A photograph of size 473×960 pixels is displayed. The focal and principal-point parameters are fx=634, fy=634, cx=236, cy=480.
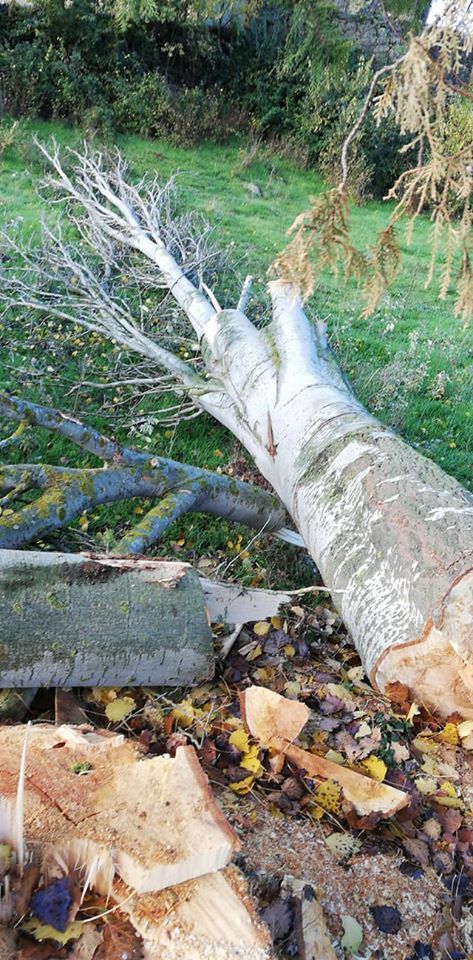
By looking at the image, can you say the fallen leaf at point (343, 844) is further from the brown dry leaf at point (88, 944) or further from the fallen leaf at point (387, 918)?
the brown dry leaf at point (88, 944)

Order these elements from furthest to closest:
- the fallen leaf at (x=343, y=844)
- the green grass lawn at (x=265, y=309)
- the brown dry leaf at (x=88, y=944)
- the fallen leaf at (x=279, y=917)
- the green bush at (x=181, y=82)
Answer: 1. the green bush at (x=181, y=82)
2. the green grass lawn at (x=265, y=309)
3. the fallen leaf at (x=343, y=844)
4. the fallen leaf at (x=279, y=917)
5. the brown dry leaf at (x=88, y=944)

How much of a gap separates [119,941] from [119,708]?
0.91 meters

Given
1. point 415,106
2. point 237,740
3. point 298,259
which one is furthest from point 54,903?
A: point 415,106

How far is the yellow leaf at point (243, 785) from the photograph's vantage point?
69.1 inches

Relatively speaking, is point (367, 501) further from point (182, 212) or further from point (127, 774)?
point (182, 212)

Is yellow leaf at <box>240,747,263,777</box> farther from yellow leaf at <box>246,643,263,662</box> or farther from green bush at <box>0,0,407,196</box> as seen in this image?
green bush at <box>0,0,407,196</box>

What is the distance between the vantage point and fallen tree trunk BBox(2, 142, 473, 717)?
221 cm

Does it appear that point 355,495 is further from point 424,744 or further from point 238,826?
point 238,826

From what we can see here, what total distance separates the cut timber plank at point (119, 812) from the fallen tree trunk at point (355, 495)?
3.58 ft

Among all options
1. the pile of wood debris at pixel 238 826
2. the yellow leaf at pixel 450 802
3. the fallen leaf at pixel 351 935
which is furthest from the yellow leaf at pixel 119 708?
the yellow leaf at pixel 450 802

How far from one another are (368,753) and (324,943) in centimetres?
71

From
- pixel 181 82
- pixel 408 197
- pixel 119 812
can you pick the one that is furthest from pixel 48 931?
pixel 181 82

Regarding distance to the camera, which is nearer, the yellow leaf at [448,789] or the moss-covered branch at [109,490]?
the yellow leaf at [448,789]

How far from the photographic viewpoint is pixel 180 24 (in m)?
12.4
